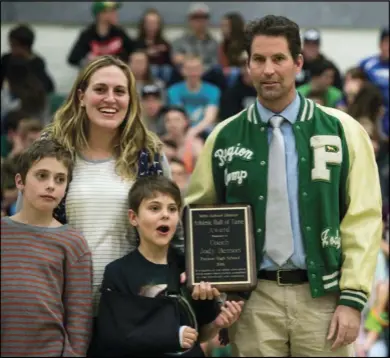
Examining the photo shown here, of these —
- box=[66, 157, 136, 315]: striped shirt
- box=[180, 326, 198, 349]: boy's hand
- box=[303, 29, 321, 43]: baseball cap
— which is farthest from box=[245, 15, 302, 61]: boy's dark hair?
box=[303, 29, 321, 43]: baseball cap

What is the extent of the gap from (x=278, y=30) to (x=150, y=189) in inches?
37.3

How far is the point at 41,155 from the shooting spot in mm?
4570

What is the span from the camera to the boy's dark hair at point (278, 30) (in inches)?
185

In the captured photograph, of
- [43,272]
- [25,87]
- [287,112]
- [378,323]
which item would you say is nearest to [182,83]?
[25,87]

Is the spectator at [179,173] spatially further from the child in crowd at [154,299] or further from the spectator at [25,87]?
the child in crowd at [154,299]

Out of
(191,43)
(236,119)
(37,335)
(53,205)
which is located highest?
(191,43)

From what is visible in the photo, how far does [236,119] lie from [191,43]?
24.6 ft

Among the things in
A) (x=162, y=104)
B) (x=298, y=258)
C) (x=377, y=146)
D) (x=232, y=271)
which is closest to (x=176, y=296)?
(x=232, y=271)

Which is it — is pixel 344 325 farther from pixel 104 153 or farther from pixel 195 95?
pixel 195 95

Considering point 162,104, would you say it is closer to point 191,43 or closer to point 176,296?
point 191,43

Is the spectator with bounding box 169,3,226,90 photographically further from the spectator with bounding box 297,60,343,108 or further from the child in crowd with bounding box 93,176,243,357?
the child in crowd with bounding box 93,176,243,357

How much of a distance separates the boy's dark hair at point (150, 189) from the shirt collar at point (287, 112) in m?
0.54

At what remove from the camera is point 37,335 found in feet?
14.0

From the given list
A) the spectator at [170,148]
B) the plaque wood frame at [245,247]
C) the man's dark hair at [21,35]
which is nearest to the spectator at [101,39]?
the man's dark hair at [21,35]
